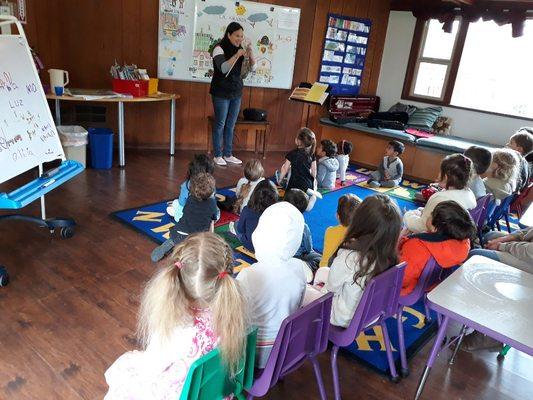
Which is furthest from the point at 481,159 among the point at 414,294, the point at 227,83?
the point at 227,83

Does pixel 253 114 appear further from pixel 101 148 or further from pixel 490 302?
pixel 490 302

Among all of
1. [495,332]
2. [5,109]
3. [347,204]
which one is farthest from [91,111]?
[495,332]

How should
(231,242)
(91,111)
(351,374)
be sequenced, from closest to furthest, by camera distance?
(351,374), (231,242), (91,111)

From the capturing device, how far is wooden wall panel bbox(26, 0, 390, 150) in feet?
14.7

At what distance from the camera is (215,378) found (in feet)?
3.96

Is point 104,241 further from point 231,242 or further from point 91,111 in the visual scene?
point 91,111

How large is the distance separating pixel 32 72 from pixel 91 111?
210cm

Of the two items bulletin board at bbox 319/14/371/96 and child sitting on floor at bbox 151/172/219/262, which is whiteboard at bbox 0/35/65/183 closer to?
child sitting on floor at bbox 151/172/219/262

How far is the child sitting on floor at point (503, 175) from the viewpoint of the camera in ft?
10.7

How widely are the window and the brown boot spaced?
13.9ft

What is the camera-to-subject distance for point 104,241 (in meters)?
2.93

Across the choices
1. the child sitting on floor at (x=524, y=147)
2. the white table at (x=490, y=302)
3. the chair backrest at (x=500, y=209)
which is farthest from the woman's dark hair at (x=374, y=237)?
the child sitting on floor at (x=524, y=147)

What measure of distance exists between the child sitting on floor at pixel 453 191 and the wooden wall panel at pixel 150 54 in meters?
3.39

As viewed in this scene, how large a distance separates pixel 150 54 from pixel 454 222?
4079 mm
